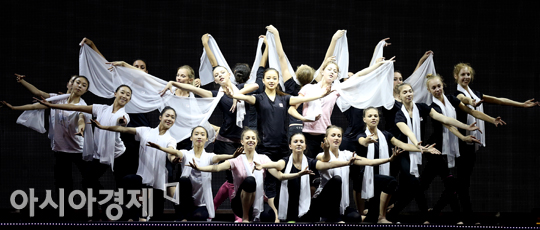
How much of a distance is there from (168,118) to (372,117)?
1.48 meters

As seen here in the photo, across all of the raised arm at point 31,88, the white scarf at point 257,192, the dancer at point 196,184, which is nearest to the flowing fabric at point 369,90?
the white scarf at point 257,192

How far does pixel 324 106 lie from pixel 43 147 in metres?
2.55

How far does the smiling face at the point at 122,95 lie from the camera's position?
14.8ft

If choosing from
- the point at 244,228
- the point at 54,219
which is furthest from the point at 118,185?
the point at 244,228

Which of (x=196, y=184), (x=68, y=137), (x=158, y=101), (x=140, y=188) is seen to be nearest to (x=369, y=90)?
(x=196, y=184)

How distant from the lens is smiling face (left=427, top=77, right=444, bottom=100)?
15.3 feet

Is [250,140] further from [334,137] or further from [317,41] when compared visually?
[317,41]

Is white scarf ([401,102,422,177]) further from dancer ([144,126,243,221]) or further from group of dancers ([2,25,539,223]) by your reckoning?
dancer ([144,126,243,221])

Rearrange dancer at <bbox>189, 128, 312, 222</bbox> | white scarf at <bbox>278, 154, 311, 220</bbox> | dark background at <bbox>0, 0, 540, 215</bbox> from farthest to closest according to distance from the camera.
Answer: dark background at <bbox>0, 0, 540, 215</bbox>, white scarf at <bbox>278, 154, 311, 220</bbox>, dancer at <bbox>189, 128, 312, 222</bbox>

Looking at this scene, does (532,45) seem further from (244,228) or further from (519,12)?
(244,228)

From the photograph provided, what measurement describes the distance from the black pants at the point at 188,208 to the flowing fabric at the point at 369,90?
1.31 m

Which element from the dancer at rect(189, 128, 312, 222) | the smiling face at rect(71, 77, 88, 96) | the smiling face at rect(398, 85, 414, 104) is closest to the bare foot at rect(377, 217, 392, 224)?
the dancer at rect(189, 128, 312, 222)

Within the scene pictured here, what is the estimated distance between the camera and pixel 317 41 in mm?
5492

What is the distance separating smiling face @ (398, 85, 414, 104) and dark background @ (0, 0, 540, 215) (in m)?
0.96
